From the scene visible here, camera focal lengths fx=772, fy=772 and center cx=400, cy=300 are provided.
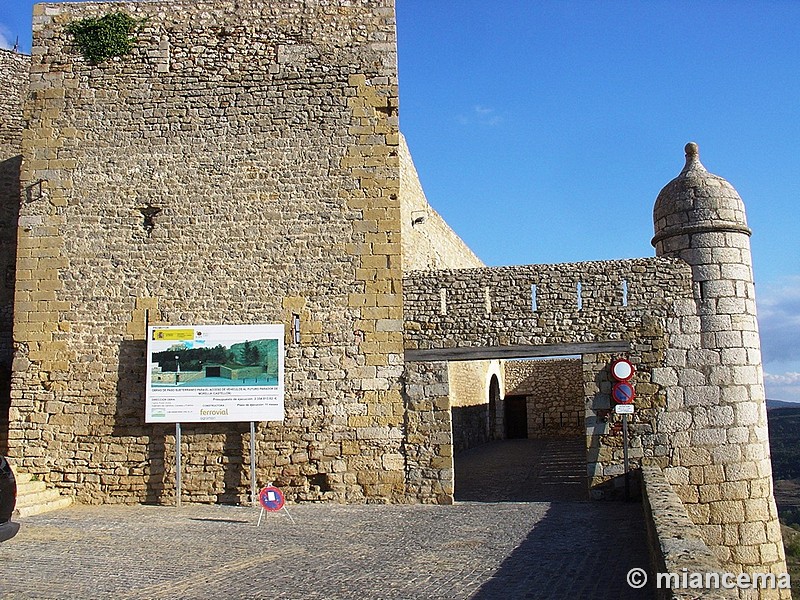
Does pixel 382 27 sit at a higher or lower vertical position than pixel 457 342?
higher

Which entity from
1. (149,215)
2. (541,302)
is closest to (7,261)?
(149,215)

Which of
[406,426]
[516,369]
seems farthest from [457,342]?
[516,369]

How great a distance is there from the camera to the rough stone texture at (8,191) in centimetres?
1290

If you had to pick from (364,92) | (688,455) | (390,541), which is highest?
(364,92)

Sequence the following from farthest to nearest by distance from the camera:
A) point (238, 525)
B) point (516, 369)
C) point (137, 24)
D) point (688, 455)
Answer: point (516, 369) < point (137, 24) < point (688, 455) < point (238, 525)

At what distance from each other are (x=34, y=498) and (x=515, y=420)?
16835mm

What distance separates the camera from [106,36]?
11.3 meters

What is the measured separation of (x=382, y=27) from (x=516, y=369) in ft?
46.5

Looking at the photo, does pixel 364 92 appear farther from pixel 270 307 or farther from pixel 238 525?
pixel 238 525

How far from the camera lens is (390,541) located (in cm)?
757

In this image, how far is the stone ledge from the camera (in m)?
4.04

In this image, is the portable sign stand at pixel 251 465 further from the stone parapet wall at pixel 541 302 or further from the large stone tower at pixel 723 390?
the large stone tower at pixel 723 390

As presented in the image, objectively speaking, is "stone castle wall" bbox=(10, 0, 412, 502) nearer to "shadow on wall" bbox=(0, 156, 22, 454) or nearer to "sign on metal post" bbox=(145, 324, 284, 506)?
"sign on metal post" bbox=(145, 324, 284, 506)

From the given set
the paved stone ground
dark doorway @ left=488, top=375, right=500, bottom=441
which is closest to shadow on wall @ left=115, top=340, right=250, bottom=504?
the paved stone ground
